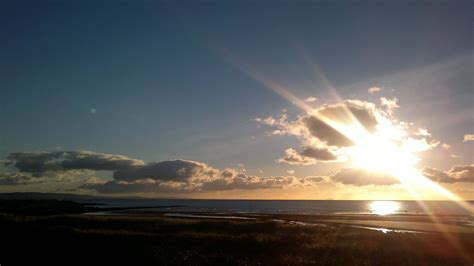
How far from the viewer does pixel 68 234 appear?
4300 cm

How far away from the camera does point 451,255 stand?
3806 centimetres

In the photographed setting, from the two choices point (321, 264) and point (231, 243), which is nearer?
point (321, 264)

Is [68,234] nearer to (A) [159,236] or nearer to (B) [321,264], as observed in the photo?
(A) [159,236]

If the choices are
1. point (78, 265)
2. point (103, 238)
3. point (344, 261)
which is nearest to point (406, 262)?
point (344, 261)

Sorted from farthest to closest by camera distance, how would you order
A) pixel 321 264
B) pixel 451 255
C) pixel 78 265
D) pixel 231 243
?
pixel 231 243 → pixel 451 255 → pixel 321 264 → pixel 78 265

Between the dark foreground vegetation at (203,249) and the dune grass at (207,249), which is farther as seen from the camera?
the dune grass at (207,249)

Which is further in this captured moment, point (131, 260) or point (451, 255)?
point (451, 255)

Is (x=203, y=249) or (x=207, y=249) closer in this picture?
(x=203, y=249)

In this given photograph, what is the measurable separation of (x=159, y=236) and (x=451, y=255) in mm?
30744

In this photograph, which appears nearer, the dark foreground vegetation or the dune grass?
the dark foreground vegetation

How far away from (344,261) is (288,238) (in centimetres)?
1388

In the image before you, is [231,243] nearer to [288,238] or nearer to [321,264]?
[288,238]

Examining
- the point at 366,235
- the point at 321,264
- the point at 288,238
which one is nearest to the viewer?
the point at 321,264

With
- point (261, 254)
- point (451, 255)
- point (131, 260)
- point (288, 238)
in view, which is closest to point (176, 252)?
point (131, 260)
